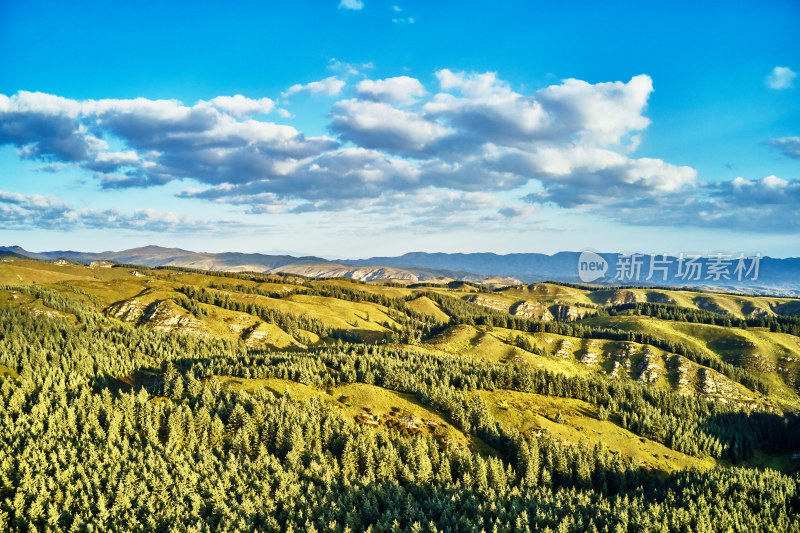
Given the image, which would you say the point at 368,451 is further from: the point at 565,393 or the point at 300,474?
the point at 565,393

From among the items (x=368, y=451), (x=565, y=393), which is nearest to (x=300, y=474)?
(x=368, y=451)

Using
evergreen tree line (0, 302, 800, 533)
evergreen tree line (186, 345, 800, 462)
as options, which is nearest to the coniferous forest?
evergreen tree line (0, 302, 800, 533)

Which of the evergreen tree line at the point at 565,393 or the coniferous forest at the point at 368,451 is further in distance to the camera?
the evergreen tree line at the point at 565,393

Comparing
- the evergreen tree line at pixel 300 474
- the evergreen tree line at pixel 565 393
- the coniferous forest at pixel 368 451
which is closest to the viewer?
the evergreen tree line at pixel 300 474

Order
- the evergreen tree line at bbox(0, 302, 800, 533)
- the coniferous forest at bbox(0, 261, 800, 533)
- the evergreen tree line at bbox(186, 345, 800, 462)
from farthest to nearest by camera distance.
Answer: the evergreen tree line at bbox(186, 345, 800, 462) → the coniferous forest at bbox(0, 261, 800, 533) → the evergreen tree line at bbox(0, 302, 800, 533)

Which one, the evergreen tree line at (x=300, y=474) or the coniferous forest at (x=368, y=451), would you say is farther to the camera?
the coniferous forest at (x=368, y=451)

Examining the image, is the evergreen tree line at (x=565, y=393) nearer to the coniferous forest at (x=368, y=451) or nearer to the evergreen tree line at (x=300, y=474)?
the coniferous forest at (x=368, y=451)

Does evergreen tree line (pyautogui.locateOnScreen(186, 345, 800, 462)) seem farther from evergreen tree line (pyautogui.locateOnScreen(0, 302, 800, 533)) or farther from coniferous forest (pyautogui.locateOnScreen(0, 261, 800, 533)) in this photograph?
evergreen tree line (pyautogui.locateOnScreen(0, 302, 800, 533))

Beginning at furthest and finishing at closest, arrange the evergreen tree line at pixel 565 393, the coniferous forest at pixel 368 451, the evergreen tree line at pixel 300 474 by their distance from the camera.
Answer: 1. the evergreen tree line at pixel 565 393
2. the coniferous forest at pixel 368 451
3. the evergreen tree line at pixel 300 474

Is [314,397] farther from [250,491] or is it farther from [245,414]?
[250,491]

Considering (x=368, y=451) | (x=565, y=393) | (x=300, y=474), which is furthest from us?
(x=565, y=393)

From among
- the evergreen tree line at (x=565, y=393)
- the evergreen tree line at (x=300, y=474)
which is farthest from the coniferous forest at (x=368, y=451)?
the evergreen tree line at (x=565, y=393)


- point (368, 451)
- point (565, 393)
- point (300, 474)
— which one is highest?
point (368, 451)
